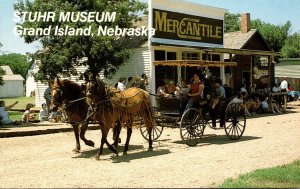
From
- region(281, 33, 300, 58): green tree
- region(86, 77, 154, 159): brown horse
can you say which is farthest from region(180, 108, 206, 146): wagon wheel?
region(281, 33, 300, 58): green tree

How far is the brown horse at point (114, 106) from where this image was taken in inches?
395

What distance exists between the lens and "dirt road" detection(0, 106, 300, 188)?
774cm

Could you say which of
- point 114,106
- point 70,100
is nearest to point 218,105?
point 114,106

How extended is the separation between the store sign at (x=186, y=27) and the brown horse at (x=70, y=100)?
13.0 meters

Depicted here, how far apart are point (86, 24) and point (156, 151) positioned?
483 inches

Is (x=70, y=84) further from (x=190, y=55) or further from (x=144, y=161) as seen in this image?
(x=190, y=55)

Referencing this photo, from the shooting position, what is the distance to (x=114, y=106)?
10.4m

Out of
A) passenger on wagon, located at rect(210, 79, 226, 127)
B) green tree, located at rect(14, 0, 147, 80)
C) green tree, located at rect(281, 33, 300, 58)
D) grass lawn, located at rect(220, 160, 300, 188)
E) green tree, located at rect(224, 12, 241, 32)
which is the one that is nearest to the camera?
grass lawn, located at rect(220, 160, 300, 188)

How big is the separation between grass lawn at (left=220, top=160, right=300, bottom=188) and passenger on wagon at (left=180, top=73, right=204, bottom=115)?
4.40m

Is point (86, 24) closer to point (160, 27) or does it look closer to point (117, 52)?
point (117, 52)

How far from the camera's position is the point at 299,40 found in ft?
191

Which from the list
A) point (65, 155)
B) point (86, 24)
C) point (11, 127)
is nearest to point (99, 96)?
point (65, 155)

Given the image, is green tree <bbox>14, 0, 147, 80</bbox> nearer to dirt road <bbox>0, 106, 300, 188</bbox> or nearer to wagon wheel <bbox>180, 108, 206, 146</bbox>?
dirt road <bbox>0, 106, 300, 188</bbox>

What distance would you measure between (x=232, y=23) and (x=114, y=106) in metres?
70.1
